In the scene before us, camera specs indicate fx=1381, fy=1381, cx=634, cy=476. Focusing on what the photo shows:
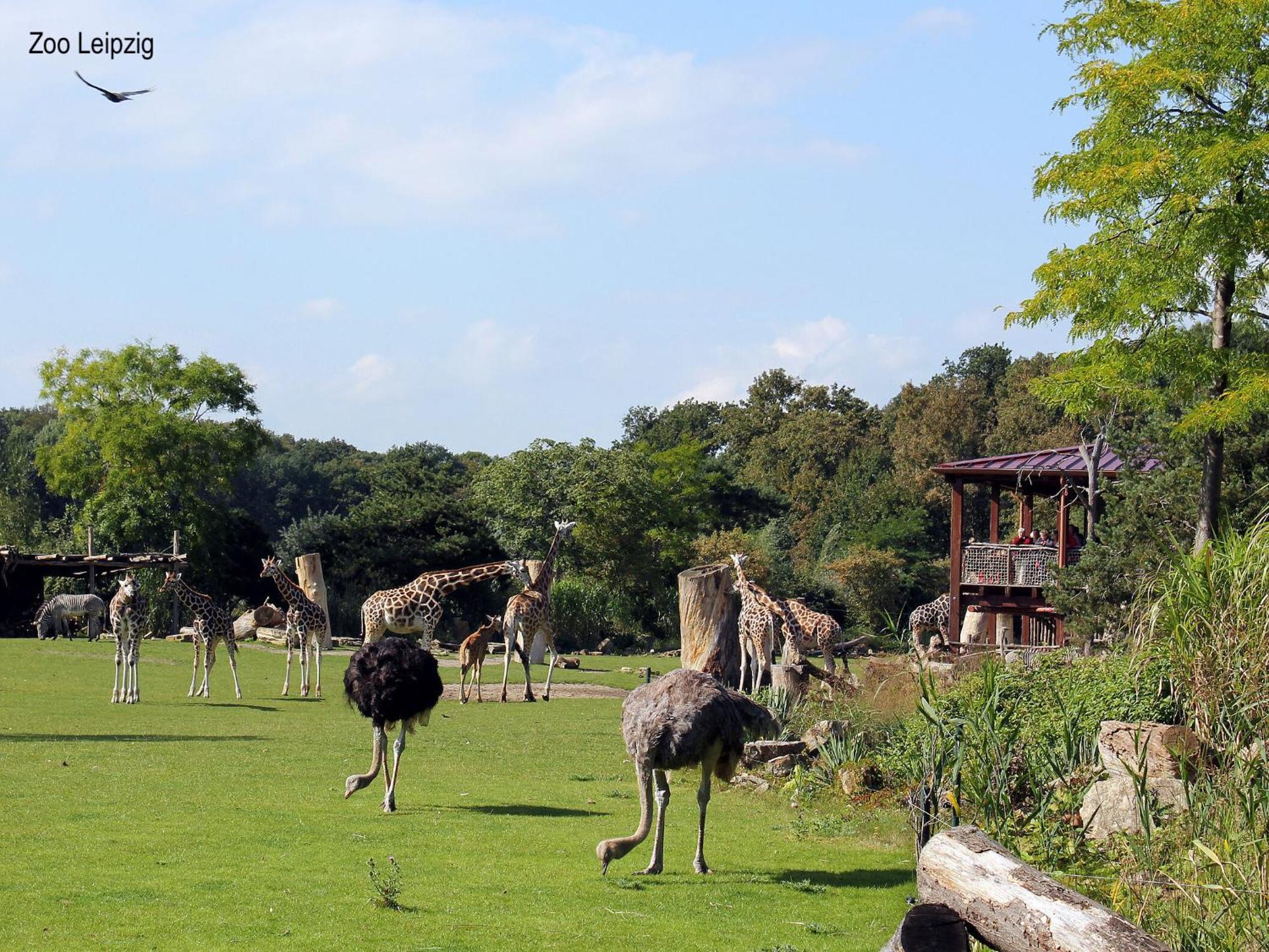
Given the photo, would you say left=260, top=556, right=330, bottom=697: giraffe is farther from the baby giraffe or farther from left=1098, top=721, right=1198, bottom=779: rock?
left=1098, top=721, right=1198, bottom=779: rock

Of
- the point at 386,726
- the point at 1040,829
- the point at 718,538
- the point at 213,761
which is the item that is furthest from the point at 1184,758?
the point at 718,538

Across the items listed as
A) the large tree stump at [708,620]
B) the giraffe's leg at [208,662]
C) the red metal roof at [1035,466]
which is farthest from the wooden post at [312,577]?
the large tree stump at [708,620]

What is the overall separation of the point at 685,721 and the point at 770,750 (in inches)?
218

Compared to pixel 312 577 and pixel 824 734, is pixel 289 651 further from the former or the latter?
pixel 824 734

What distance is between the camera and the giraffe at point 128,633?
71.1 ft

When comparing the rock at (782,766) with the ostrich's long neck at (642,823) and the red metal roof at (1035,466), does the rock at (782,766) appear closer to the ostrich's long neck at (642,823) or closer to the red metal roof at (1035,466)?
the ostrich's long neck at (642,823)

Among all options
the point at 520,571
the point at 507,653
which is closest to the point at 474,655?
the point at 507,653

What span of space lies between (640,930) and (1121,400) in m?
15.6

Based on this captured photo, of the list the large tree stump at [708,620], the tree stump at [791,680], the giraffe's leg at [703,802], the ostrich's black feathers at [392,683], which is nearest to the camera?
the giraffe's leg at [703,802]

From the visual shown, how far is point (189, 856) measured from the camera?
9.77 metres

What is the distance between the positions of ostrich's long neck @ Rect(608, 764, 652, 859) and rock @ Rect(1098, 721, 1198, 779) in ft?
11.7

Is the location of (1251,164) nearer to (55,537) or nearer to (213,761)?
(213,761)

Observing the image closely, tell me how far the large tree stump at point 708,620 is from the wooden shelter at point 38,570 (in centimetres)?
2349

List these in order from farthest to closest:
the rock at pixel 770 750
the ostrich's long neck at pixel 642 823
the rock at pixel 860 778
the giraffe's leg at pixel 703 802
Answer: the rock at pixel 770 750
the rock at pixel 860 778
the giraffe's leg at pixel 703 802
the ostrich's long neck at pixel 642 823
